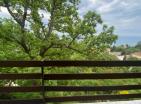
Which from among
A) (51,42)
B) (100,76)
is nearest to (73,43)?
(51,42)

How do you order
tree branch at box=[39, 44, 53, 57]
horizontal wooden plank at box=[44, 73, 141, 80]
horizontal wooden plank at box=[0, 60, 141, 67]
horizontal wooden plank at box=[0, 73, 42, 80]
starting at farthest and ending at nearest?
tree branch at box=[39, 44, 53, 57] → horizontal wooden plank at box=[44, 73, 141, 80] → horizontal wooden plank at box=[0, 73, 42, 80] → horizontal wooden plank at box=[0, 60, 141, 67]

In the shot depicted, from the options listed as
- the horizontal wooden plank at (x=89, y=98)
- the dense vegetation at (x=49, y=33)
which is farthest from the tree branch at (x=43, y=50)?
the horizontal wooden plank at (x=89, y=98)

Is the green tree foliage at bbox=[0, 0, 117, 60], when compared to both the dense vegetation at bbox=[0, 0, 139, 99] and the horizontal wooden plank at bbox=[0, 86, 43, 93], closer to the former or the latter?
the dense vegetation at bbox=[0, 0, 139, 99]

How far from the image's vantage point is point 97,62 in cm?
A: 976

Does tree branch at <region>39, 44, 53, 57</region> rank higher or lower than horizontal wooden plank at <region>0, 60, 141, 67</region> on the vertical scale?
lower

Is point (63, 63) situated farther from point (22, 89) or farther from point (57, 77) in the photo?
point (22, 89)

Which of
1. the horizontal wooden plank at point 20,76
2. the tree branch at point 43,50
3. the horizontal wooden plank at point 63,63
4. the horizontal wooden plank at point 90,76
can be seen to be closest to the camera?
the horizontal wooden plank at point 63,63

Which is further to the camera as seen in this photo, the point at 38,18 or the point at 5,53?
the point at 38,18

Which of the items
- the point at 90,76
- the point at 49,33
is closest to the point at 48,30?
the point at 49,33

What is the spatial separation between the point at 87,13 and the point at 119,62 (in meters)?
17.2

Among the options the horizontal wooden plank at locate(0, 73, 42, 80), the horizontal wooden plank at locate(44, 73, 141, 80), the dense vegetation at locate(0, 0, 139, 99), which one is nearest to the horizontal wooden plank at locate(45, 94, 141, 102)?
the horizontal wooden plank at locate(44, 73, 141, 80)

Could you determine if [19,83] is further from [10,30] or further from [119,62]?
[10,30]

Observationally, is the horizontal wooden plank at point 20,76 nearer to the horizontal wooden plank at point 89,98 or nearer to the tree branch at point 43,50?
the horizontal wooden plank at point 89,98

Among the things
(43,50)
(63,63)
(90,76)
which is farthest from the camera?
(43,50)
